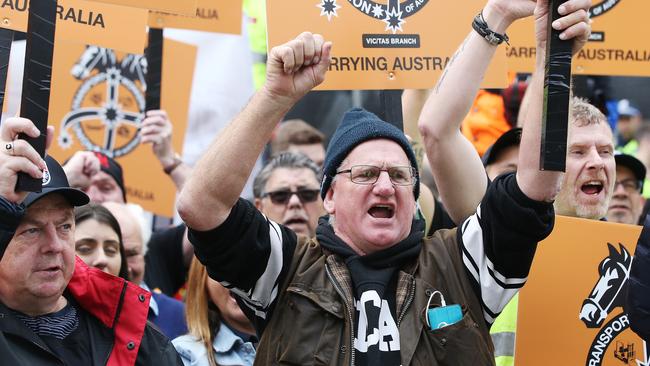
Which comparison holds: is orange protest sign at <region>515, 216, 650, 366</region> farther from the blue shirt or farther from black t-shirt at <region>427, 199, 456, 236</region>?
the blue shirt

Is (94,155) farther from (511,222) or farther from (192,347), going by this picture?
(511,222)

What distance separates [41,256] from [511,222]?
1.52m

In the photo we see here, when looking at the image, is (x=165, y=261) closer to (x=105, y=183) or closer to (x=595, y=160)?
(x=105, y=183)

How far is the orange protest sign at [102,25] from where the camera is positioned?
4.62m

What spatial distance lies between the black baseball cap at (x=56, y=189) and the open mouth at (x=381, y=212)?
0.98 m

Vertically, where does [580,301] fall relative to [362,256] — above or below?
below

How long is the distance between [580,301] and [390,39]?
1.24 m

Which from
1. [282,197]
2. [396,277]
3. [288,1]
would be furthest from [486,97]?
[396,277]

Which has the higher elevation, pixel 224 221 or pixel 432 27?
pixel 432 27

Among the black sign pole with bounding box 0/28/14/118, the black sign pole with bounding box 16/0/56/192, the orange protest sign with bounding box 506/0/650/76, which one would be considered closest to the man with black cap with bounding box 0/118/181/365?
the black sign pole with bounding box 16/0/56/192

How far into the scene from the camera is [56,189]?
3.66 meters

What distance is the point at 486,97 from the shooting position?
282 inches

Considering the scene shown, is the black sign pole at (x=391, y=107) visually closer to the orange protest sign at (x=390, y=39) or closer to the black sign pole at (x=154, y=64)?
the orange protest sign at (x=390, y=39)

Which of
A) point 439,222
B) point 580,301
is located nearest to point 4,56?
point 580,301
